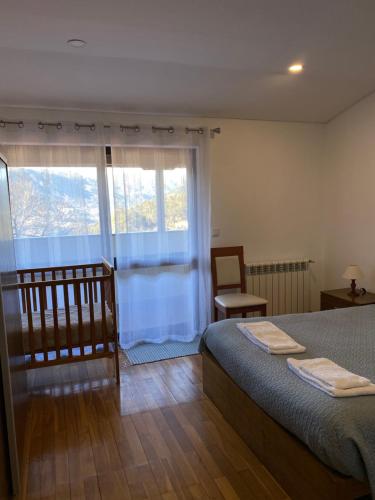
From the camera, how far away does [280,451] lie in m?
1.99

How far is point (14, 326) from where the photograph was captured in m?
2.41

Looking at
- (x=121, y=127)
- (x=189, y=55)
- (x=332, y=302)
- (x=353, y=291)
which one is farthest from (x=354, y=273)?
(x=121, y=127)

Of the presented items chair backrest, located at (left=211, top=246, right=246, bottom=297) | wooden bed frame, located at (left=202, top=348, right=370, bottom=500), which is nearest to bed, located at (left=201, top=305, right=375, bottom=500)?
wooden bed frame, located at (left=202, top=348, right=370, bottom=500)

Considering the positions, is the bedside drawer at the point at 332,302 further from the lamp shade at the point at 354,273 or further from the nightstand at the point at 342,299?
the lamp shade at the point at 354,273

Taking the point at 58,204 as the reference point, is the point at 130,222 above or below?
below

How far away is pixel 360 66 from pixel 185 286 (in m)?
2.62

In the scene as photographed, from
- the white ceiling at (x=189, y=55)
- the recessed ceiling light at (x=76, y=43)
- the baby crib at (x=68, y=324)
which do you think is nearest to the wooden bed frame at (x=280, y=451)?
the baby crib at (x=68, y=324)

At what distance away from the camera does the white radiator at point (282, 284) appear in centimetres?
441

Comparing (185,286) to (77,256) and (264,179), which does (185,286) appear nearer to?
(77,256)

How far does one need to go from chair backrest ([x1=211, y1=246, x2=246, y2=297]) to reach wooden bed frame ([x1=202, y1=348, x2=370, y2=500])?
1458 mm

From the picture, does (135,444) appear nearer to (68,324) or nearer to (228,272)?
(68,324)

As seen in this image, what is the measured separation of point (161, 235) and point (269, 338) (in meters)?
1.87

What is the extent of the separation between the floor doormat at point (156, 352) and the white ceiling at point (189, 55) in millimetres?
2415

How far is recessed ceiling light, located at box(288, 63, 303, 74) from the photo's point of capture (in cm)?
308
